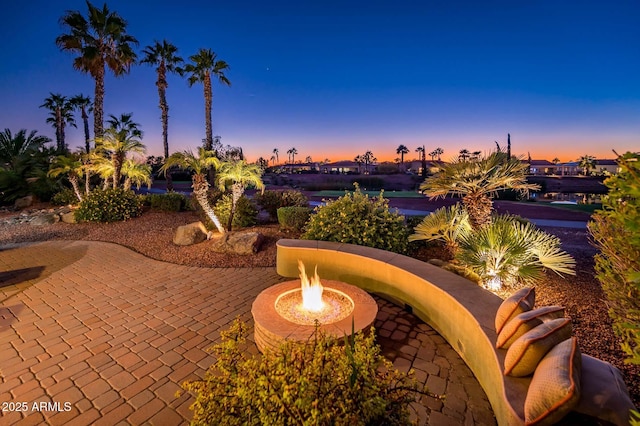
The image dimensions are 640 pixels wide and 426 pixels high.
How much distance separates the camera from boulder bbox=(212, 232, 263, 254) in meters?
8.05

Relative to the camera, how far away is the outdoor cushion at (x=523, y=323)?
254cm

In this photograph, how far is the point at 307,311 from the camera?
4.27m

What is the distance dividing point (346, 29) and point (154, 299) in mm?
17032

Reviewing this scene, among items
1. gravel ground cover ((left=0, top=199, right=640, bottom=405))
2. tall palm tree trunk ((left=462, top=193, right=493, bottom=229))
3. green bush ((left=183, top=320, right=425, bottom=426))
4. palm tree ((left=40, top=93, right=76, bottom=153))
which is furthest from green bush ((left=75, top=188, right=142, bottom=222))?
palm tree ((left=40, top=93, right=76, bottom=153))

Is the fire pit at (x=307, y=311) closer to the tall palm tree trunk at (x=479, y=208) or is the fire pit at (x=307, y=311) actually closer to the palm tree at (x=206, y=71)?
the tall palm tree trunk at (x=479, y=208)

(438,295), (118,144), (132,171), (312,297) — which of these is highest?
(118,144)

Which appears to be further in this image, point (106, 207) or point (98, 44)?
point (98, 44)

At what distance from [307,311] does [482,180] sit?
4.23 m

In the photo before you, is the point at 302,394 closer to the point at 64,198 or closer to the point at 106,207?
the point at 106,207

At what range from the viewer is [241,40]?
18.8 m

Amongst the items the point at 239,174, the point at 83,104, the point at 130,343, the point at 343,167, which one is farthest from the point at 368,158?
the point at 130,343

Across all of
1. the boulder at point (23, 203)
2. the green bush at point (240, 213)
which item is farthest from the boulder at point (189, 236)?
the boulder at point (23, 203)

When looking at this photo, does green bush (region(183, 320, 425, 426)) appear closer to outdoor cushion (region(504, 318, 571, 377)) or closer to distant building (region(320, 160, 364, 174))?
outdoor cushion (region(504, 318, 571, 377))

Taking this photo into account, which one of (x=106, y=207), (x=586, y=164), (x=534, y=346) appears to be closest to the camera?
(x=534, y=346)
